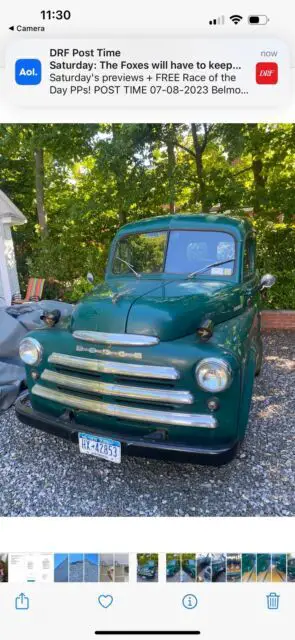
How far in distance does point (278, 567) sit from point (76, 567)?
916mm

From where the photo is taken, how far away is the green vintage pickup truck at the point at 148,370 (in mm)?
2199

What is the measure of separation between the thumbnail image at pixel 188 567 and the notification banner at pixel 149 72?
94.3 inches

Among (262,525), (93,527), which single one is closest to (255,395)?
(262,525)

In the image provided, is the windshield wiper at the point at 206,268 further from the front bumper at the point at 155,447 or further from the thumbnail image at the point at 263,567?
the thumbnail image at the point at 263,567

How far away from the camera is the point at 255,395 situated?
431 cm

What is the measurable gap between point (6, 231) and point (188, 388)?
811cm

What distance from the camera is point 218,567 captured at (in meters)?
1.54

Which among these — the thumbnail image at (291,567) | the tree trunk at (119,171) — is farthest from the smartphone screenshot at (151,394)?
the tree trunk at (119,171)

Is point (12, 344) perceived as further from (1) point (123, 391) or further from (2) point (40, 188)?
(2) point (40, 188)

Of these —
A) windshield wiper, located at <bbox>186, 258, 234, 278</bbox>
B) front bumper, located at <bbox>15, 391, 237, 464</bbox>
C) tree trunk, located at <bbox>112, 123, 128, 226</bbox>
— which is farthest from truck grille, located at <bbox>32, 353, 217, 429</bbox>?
tree trunk, located at <bbox>112, 123, 128, 226</bbox>

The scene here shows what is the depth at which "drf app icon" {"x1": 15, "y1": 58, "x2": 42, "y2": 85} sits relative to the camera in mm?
1932

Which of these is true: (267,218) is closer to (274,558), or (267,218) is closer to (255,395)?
(255,395)

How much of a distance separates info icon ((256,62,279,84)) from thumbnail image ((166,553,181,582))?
2537 mm

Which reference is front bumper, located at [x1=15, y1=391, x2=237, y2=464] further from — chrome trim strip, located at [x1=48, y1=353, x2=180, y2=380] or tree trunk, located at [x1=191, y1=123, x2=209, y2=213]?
tree trunk, located at [x1=191, y1=123, x2=209, y2=213]
